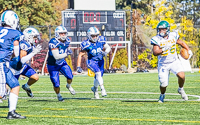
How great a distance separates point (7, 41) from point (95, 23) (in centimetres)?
2265

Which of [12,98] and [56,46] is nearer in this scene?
[12,98]

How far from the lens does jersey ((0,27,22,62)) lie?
22.8 ft

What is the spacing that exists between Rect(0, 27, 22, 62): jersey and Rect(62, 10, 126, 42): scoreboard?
71.2 ft

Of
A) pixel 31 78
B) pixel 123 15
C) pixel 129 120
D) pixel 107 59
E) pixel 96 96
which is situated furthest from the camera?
pixel 107 59

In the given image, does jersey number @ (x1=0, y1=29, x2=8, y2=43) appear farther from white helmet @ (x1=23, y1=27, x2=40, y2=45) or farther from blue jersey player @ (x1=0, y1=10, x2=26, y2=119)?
white helmet @ (x1=23, y1=27, x2=40, y2=45)

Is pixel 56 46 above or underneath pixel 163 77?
above

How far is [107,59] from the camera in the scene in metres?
33.9

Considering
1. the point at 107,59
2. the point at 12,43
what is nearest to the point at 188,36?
the point at 107,59

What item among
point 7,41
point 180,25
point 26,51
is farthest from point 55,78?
point 180,25

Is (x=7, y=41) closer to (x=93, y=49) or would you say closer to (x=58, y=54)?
(x=58, y=54)

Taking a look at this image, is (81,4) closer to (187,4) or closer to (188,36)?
(188,36)

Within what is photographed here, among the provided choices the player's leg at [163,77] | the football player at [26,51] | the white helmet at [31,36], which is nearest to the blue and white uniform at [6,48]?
the football player at [26,51]

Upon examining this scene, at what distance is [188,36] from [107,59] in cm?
811

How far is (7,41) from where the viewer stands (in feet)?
22.8
